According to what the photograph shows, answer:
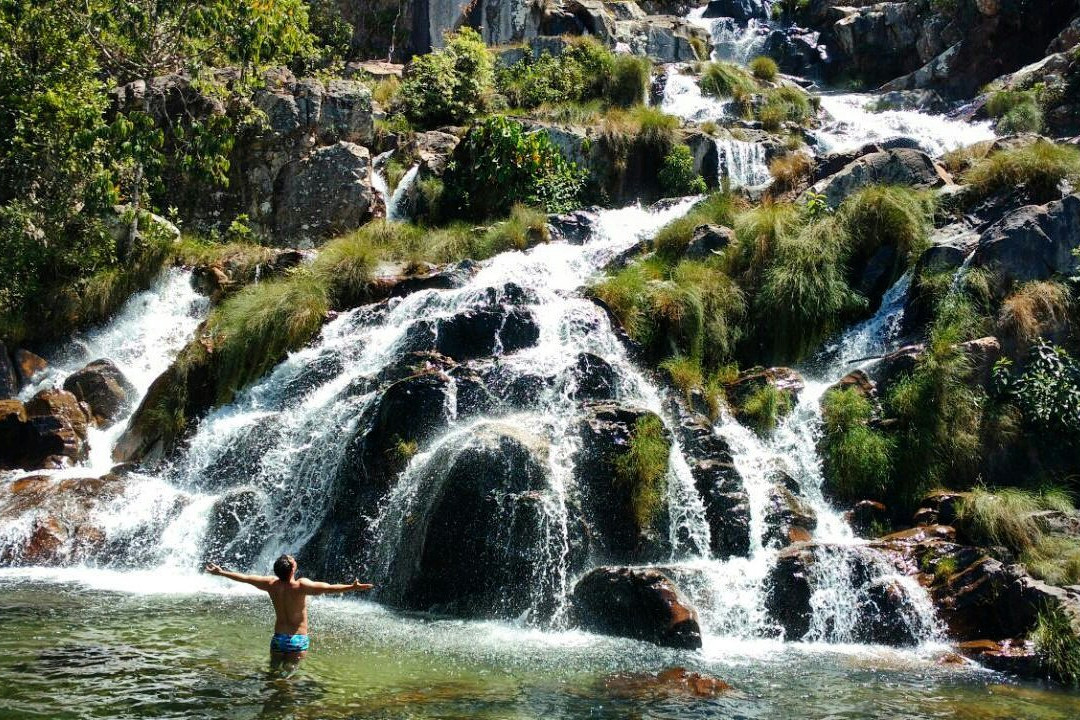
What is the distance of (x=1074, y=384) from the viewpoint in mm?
10656

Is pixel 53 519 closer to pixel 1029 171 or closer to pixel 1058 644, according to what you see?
pixel 1058 644

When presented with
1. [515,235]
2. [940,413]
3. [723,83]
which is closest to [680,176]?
[515,235]

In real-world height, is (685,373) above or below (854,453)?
above

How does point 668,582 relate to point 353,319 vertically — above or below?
below

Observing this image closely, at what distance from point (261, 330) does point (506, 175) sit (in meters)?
6.24

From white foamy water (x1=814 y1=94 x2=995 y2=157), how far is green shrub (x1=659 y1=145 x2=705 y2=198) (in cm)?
316

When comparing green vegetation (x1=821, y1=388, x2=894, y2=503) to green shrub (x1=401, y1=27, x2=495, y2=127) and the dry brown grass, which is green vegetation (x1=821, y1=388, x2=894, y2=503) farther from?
green shrub (x1=401, y1=27, x2=495, y2=127)

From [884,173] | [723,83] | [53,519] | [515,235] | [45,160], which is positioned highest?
[723,83]

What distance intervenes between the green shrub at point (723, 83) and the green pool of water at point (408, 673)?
16.6m

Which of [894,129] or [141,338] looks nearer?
[141,338]

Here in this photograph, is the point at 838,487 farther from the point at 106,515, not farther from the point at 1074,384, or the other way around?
the point at 106,515

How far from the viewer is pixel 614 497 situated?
987cm

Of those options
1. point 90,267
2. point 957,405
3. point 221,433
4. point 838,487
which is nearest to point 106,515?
point 221,433

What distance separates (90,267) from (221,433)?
5737 mm
